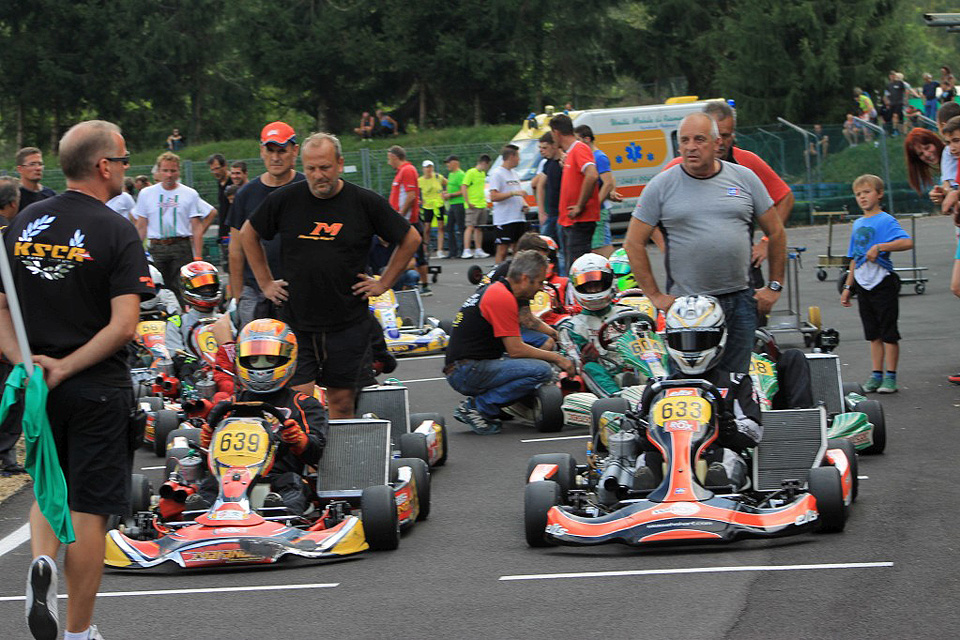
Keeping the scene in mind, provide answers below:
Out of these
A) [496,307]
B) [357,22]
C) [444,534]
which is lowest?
[444,534]

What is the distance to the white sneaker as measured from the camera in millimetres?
5383

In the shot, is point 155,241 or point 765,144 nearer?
point 155,241

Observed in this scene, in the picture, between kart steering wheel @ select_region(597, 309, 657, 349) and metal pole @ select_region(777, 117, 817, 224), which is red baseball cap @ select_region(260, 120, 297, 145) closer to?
kart steering wheel @ select_region(597, 309, 657, 349)

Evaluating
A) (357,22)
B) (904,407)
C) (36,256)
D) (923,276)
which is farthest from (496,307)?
(357,22)

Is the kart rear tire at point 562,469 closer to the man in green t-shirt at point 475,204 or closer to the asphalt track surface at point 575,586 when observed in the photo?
the asphalt track surface at point 575,586

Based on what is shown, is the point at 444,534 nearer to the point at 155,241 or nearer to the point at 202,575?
the point at 202,575

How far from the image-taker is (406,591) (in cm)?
675

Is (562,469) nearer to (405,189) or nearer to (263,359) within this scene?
(263,359)

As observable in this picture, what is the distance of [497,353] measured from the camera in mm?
11352

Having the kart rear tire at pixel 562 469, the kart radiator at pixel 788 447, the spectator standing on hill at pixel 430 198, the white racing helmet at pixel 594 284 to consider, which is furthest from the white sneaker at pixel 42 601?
the spectator standing on hill at pixel 430 198

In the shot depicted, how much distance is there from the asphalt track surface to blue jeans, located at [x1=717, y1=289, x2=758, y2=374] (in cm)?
101

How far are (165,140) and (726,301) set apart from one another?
159 feet


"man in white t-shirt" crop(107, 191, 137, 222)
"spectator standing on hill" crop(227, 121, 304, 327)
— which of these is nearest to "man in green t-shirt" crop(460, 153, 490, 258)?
"man in white t-shirt" crop(107, 191, 137, 222)

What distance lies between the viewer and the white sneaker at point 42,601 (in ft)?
17.7
